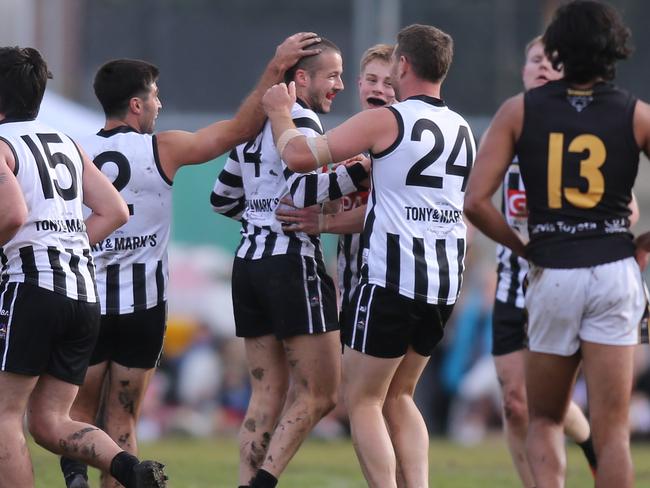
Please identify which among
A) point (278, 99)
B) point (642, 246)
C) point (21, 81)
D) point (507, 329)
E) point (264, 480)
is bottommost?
point (264, 480)

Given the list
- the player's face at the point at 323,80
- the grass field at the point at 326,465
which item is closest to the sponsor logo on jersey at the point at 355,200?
the player's face at the point at 323,80

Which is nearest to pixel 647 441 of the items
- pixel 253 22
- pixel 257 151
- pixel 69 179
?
pixel 253 22

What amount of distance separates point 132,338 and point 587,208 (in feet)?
8.63

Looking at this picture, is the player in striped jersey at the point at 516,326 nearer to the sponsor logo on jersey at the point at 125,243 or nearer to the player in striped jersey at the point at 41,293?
the sponsor logo on jersey at the point at 125,243

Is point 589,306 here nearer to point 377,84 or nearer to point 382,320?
point 382,320

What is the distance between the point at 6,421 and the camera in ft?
19.5

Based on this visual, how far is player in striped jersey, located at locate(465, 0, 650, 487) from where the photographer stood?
5.44m

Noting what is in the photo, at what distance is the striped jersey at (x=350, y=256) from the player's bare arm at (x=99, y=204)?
1.27 metres

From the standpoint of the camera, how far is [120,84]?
6875 mm

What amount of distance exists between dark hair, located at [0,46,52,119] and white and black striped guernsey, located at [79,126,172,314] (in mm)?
752

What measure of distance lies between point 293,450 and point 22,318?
1.57 m

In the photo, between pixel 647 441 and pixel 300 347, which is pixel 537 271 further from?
pixel 647 441

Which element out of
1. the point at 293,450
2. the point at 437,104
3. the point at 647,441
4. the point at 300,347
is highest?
the point at 437,104

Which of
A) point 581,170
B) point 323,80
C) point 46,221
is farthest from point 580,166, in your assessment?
point 46,221
